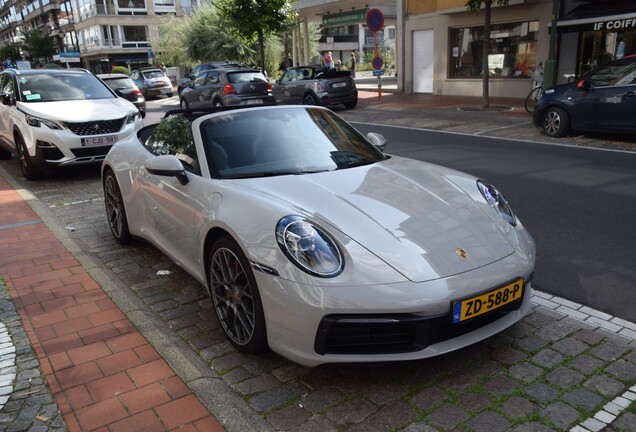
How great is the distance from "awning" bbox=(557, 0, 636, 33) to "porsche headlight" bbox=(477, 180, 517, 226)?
12.9 meters

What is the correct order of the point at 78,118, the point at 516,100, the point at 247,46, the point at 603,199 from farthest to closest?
the point at 247,46, the point at 516,100, the point at 78,118, the point at 603,199

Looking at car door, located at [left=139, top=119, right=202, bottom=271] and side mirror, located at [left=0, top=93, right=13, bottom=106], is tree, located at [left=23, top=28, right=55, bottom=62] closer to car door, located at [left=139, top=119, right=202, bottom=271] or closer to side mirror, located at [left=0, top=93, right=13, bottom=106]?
side mirror, located at [left=0, top=93, right=13, bottom=106]

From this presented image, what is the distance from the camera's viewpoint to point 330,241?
2812 mm

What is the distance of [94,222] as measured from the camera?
6.34 m

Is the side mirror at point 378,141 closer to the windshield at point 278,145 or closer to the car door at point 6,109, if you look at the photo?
the windshield at point 278,145

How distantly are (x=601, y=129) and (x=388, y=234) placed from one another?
9.27 meters

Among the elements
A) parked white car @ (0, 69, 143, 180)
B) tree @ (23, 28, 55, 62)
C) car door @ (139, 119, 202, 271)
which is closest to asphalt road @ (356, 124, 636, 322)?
car door @ (139, 119, 202, 271)

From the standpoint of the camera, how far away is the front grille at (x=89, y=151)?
827cm

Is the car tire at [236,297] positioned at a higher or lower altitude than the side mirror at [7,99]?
lower

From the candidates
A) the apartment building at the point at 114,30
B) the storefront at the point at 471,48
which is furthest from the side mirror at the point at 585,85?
the apartment building at the point at 114,30

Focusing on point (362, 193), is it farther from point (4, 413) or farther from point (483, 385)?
point (4, 413)

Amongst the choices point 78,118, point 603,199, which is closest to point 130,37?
point 78,118

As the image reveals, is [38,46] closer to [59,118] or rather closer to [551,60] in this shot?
[551,60]

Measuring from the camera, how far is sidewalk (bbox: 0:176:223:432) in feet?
8.85
